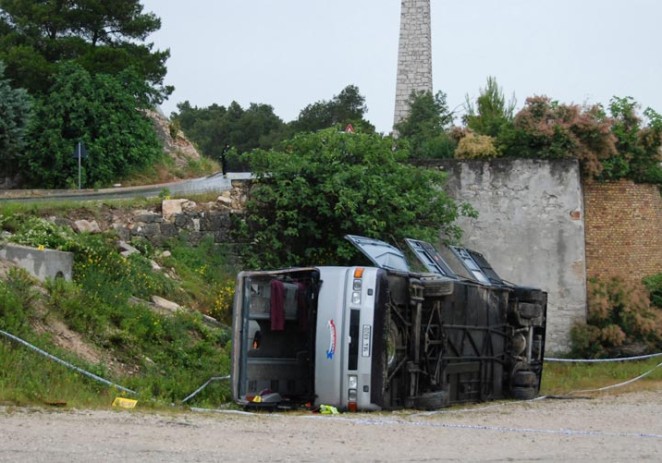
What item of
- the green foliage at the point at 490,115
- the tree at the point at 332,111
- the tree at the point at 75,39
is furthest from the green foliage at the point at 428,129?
the tree at the point at 332,111

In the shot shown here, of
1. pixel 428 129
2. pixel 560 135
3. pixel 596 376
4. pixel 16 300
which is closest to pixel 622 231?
pixel 560 135

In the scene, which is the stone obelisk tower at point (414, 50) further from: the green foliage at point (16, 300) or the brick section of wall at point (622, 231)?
the green foliage at point (16, 300)

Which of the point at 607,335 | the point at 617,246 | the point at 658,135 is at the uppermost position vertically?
the point at 658,135

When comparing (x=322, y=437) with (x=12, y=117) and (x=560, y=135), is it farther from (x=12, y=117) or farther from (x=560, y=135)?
(x=12, y=117)

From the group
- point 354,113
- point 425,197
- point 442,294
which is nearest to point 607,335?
point 425,197

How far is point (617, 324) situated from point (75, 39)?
108 ft

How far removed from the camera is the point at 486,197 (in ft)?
89.0

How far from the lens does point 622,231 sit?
27.9 metres

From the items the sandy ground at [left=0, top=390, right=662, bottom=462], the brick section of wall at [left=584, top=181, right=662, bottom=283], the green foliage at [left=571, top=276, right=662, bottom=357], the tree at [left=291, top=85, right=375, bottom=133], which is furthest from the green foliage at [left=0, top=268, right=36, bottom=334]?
the tree at [left=291, top=85, right=375, bottom=133]

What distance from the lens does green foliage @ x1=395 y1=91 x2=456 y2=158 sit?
28953mm

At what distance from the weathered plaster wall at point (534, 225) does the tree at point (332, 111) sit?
4497 cm

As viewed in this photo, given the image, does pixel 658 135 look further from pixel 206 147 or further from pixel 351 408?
pixel 206 147

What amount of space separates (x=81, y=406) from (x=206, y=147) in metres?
70.9

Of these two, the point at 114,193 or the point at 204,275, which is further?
the point at 114,193
